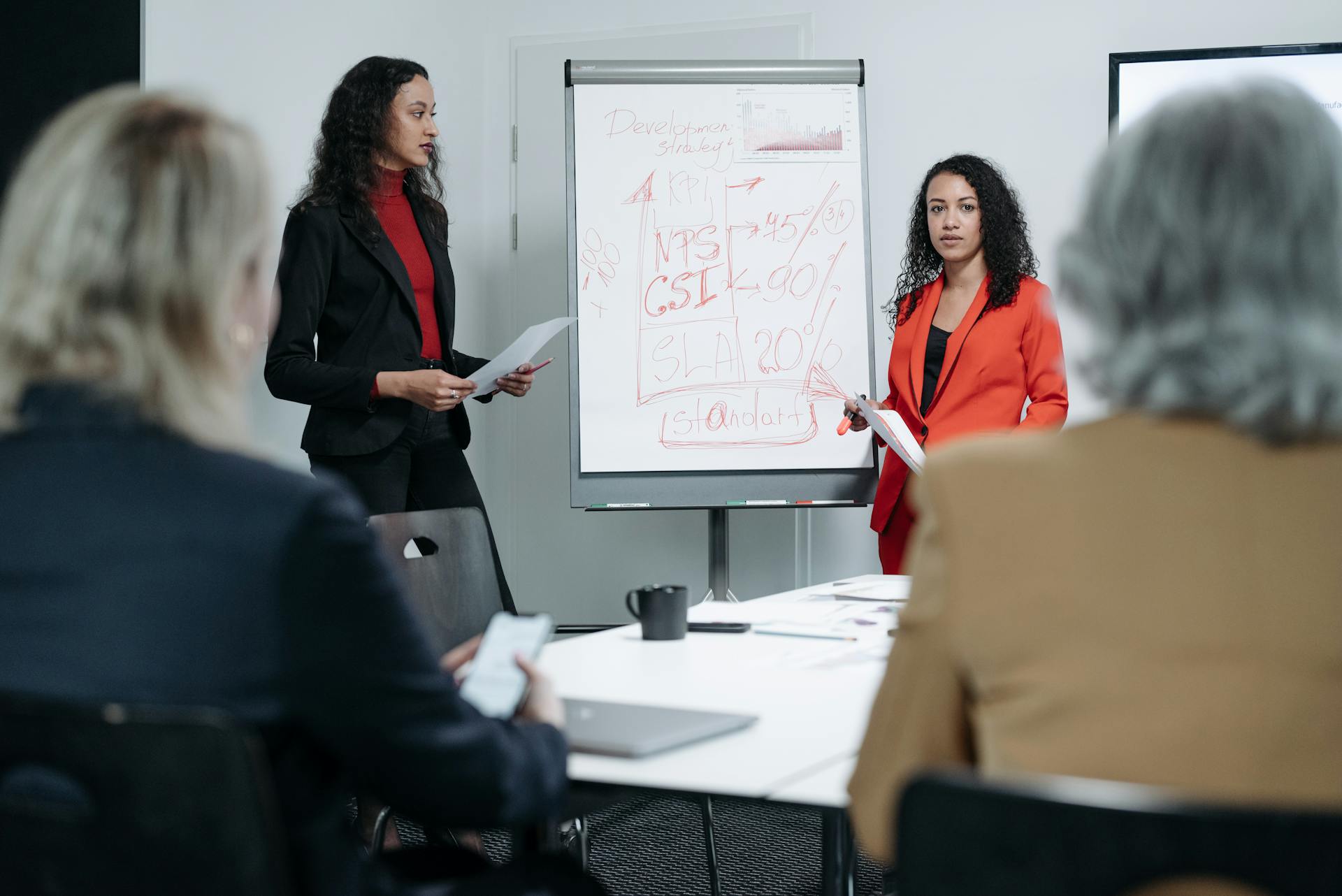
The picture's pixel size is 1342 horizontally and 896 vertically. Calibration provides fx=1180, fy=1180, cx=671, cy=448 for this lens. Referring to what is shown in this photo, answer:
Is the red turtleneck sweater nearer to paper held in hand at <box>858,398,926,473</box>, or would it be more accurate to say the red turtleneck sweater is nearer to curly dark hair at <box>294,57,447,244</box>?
curly dark hair at <box>294,57,447,244</box>

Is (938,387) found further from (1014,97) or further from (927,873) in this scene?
(927,873)

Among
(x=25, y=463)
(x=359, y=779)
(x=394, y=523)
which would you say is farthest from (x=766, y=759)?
(x=394, y=523)

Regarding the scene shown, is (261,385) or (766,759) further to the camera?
(261,385)

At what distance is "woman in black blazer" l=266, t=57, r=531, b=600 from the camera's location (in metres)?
2.75

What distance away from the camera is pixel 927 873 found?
0.68 meters

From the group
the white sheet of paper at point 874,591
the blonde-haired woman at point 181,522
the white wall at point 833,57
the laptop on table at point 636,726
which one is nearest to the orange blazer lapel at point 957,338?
the white wall at point 833,57

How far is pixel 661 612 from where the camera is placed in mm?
1705

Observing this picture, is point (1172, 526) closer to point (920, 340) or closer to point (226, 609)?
point (226, 609)

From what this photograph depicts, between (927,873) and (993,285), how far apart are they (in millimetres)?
2779

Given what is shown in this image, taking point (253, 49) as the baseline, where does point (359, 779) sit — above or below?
below

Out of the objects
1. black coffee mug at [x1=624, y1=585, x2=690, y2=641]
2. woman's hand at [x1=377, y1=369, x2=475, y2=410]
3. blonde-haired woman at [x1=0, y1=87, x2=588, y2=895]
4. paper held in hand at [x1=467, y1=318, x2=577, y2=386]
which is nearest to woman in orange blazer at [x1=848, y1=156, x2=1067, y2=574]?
paper held in hand at [x1=467, y1=318, x2=577, y2=386]

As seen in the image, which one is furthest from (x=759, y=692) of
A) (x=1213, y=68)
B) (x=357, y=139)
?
(x=1213, y=68)

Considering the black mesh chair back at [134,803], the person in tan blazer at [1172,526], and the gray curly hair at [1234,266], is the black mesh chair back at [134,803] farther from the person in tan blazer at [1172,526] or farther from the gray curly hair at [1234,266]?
the gray curly hair at [1234,266]

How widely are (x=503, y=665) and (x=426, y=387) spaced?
5.59ft
